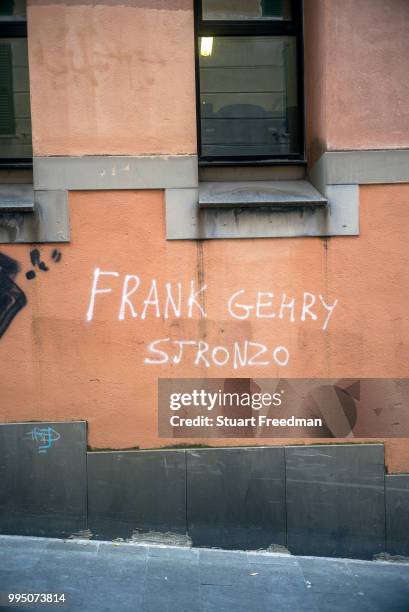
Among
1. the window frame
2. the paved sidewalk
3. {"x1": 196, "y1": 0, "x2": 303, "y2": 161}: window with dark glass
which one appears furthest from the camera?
{"x1": 196, "y1": 0, "x2": 303, "y2": 161}: window with dark glass

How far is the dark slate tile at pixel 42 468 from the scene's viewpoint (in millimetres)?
5473

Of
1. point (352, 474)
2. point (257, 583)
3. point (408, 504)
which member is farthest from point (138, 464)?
point (408, 504)

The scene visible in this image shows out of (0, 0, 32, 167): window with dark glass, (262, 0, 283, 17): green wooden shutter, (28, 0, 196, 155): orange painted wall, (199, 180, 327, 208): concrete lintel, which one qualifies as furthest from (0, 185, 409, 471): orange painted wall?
(262, 0, 283, 17): green wooden shutter

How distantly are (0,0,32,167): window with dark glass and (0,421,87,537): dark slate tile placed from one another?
2.64 m

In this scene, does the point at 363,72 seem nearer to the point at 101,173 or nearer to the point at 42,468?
the point at 101,173

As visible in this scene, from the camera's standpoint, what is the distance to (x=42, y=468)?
548 centimetres

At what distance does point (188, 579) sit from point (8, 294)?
9.90 ft

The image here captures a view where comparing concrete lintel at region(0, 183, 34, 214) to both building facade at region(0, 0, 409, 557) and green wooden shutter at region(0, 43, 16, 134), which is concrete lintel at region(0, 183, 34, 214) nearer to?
building facade at region(0, 0, 409, 557)

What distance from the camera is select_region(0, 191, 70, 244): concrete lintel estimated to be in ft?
17.8

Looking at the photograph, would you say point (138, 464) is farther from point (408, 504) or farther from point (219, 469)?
point (408, 504)

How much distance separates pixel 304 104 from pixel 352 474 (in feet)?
12.1

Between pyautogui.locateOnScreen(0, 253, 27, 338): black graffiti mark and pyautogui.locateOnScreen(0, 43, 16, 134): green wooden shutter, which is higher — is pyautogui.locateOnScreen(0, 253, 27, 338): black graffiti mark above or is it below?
below

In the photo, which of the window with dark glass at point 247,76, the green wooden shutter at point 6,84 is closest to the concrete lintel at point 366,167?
the window with dark glass at point 247,76

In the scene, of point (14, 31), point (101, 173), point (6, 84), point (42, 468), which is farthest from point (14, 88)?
point (42, 468)
